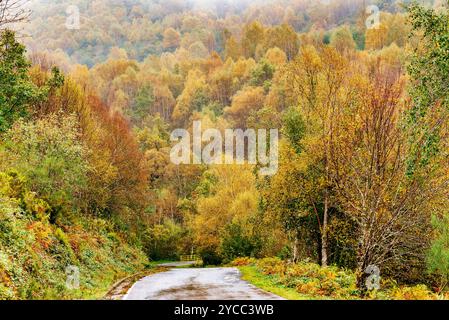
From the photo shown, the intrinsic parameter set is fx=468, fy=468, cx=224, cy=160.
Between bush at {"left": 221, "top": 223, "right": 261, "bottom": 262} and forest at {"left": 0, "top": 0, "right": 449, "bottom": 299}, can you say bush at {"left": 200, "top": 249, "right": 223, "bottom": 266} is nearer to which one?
forest at {"left": 0, "top": 0, "right": 449, "bottom": 299}

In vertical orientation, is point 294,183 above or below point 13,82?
below

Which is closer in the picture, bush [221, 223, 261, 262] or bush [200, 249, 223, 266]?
bush [221, 223, 261, 262]

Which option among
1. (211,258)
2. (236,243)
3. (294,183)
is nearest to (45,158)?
(294,183)

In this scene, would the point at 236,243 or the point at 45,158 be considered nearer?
the point at 45,158

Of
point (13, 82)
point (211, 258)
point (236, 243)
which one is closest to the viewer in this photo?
point (13, 82)

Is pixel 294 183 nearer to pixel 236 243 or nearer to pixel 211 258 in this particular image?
pixel 236 243

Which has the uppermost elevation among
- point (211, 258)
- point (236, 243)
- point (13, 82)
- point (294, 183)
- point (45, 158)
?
point (13, 82)

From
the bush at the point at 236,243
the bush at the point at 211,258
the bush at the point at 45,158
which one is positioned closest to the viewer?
the bush at the point at 45,158

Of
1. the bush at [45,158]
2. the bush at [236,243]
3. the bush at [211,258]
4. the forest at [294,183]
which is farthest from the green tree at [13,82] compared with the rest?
the bush at [211,258]

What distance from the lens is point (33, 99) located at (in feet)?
100

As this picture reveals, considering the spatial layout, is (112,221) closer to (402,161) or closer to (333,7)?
(402,161)

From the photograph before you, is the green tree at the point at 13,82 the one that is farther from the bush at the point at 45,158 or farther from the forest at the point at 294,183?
the bush at the point at 45,158

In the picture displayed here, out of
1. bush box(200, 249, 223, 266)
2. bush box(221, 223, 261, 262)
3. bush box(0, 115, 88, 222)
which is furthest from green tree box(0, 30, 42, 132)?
bush box(200, 249, 223, 266)
